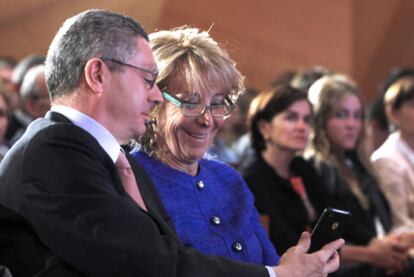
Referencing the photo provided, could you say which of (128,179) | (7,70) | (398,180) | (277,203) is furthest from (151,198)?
(7,70)

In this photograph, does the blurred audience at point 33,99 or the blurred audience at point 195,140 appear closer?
the blurred audience at point 195,140

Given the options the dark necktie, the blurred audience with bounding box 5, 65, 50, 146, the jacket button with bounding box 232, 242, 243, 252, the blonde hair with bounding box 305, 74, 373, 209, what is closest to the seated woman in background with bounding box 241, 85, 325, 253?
the blonde hair with bounding box 305, 74, 373, 209

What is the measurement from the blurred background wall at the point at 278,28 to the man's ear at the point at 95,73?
4471 mm

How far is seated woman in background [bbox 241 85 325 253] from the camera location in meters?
3.93

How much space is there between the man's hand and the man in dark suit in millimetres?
46

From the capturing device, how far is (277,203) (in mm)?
3908

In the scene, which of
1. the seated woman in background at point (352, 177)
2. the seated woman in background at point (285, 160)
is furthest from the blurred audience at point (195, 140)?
the seated woman in background at point (352, 177)

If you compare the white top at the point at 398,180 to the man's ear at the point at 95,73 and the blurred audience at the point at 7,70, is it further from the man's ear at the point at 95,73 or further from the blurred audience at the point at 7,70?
the man's ear at the point at 95,73

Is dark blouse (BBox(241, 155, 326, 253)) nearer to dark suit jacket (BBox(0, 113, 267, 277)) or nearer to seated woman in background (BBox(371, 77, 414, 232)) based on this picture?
seated woman in background (BBox(371, 77, 414, 232))

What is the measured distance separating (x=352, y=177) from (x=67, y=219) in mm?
2802

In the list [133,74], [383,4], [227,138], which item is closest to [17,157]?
A: [133,74]

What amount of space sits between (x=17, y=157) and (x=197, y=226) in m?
0.73

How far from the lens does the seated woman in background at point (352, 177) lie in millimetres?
4266

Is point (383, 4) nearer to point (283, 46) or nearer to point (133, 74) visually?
point (283, 46)
